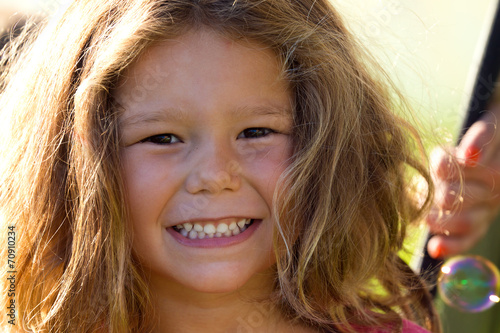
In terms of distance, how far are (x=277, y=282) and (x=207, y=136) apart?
18.9 inches

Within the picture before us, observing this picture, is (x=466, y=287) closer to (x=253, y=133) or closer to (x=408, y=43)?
(x=408, y=43)

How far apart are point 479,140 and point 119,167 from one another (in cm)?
97

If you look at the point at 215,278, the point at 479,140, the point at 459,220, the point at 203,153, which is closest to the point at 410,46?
the point at 479,140

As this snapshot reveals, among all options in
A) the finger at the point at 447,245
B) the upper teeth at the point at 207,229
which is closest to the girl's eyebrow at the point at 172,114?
the upper teeth at the point at 207,229

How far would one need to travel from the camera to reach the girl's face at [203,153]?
1289mm

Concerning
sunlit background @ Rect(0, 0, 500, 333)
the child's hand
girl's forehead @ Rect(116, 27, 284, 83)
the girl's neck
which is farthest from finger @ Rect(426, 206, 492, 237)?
girl's forehead @ Rect(116, 27, 284, 83)

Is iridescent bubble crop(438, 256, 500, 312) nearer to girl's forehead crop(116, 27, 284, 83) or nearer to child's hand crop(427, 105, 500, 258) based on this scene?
child's hand crop(427, 105, 500, 258)

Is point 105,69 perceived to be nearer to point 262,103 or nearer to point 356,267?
point 262,103

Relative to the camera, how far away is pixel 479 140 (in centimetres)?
165

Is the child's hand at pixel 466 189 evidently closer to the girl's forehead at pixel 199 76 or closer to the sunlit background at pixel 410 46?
the sunlit background at pixel 410 46

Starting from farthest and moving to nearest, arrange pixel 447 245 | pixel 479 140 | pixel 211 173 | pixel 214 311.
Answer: pixel 447 245, pixel 479 140, pixel 214 311, pixel 211 173

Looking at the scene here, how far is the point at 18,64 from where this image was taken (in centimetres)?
162

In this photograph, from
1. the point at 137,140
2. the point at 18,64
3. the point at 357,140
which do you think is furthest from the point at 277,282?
the point at 18,64

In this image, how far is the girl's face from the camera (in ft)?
4.23
